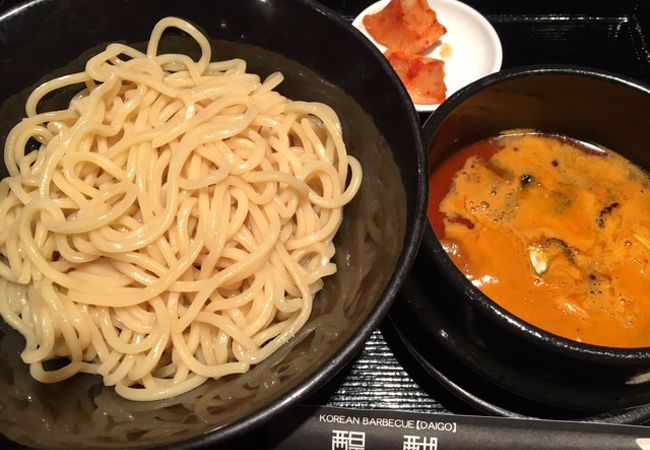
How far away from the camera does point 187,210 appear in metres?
1.43

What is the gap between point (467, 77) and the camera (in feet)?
7.68

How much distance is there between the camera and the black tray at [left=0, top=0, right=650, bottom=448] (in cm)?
152

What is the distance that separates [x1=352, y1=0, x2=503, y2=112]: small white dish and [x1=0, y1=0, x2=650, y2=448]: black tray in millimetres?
77

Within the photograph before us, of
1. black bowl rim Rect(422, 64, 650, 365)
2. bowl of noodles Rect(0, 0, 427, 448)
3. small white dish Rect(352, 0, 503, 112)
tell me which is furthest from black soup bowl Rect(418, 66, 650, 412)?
small white dish Rect(352, 0, 503, 112)

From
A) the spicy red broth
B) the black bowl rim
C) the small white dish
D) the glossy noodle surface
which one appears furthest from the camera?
the small white dish

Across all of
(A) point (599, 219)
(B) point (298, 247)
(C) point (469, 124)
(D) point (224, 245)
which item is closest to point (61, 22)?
(D) point (224, 245)

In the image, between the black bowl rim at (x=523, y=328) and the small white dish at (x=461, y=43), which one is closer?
the black bowl rim at (x=523, y=328)

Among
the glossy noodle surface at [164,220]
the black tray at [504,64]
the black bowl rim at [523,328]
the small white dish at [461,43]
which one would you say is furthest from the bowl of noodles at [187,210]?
the small white dish at [461,43]

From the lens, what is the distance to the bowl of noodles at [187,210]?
4.19 feet

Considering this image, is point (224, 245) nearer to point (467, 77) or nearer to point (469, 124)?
point (469, 124)

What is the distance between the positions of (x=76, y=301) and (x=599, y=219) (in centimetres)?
131

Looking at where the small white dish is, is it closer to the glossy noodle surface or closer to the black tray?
the black tray

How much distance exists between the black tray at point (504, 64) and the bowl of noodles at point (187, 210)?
30 centimetres

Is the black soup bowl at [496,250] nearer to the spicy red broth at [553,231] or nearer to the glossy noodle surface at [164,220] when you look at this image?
the spicy red broth at [553,231]
